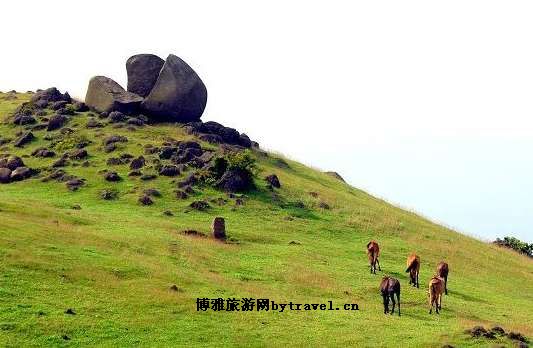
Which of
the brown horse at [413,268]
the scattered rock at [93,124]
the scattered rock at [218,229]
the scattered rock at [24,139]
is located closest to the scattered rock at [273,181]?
the scattered rock at [218,229]

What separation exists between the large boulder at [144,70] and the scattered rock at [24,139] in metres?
17.0

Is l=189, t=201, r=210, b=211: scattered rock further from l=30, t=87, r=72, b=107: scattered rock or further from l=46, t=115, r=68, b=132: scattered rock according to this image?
l=30, t=87, r=72, b=107: scattered rock

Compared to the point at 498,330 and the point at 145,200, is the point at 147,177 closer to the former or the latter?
the point at 145,200

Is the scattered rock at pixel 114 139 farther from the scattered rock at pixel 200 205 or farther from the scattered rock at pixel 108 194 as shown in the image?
the scattered rock at pixel 200 205

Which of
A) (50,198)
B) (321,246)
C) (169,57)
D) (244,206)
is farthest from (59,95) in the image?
(321,246)

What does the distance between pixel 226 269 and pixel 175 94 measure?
4927cm

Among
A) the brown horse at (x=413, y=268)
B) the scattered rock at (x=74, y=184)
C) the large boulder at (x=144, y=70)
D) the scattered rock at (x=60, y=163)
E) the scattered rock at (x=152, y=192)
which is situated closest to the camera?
the brown horse at (x=413, y=268)

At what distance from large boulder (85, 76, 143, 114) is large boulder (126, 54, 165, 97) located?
2.05 m

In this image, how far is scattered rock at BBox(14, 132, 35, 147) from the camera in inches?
3203

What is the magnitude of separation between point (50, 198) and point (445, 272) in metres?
35.8

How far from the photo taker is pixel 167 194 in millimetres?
65500

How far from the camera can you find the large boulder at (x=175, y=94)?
89312 millimetres

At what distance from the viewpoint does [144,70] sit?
308 feet

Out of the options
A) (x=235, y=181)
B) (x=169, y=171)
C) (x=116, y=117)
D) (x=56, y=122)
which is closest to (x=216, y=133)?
(x=116, y=117)
